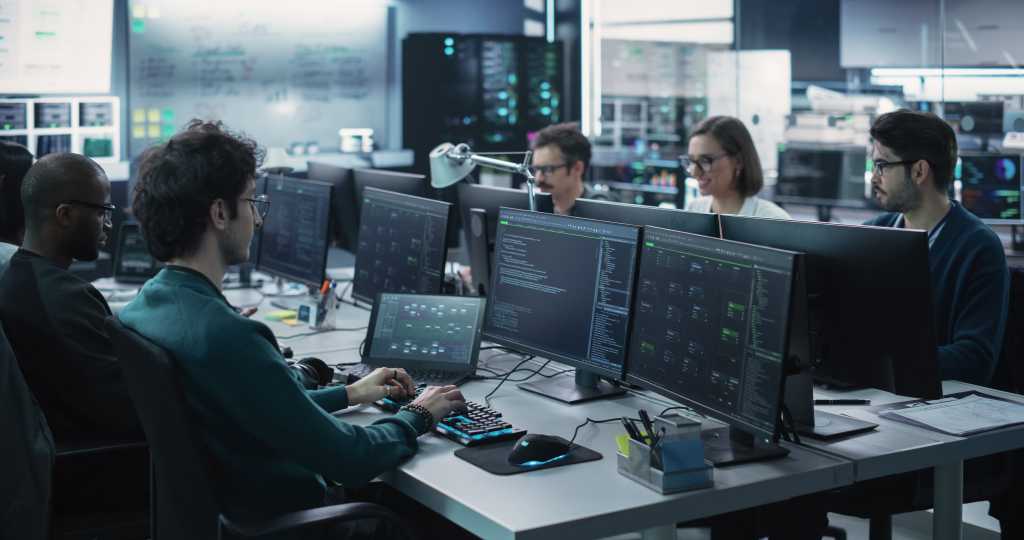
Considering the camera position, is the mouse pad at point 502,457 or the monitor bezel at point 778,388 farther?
the mouse pad at point 502,457

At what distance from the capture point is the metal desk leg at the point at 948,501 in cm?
231

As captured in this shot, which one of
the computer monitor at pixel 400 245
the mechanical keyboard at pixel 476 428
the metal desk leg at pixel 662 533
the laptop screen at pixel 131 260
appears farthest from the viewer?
the laptop screen at pixel 131 260

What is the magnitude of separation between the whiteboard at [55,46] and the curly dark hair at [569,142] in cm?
318

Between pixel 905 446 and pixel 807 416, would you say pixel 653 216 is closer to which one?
→ pixel 807 416

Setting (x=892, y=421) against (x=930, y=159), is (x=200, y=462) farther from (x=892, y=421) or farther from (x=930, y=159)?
(x=930, y=159)

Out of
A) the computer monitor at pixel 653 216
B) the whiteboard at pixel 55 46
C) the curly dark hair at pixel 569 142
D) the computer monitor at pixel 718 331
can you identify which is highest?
the whiteboard at pixel 55 46

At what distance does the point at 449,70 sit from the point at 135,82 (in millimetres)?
2017

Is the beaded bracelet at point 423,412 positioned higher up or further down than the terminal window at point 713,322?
further down

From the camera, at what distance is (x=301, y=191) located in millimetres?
3934

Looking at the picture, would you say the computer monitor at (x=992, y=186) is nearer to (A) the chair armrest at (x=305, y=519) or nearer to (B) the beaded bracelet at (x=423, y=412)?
(B) the beaded bracelet at (x=423, y=412)

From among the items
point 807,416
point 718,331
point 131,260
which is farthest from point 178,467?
point 131,260

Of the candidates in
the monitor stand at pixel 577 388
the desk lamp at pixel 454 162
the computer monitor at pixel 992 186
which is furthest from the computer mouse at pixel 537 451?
the computer monitor at pixel 992 186

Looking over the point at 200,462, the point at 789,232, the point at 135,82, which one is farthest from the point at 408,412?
the point at 135,82

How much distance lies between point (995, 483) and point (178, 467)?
194 cm
